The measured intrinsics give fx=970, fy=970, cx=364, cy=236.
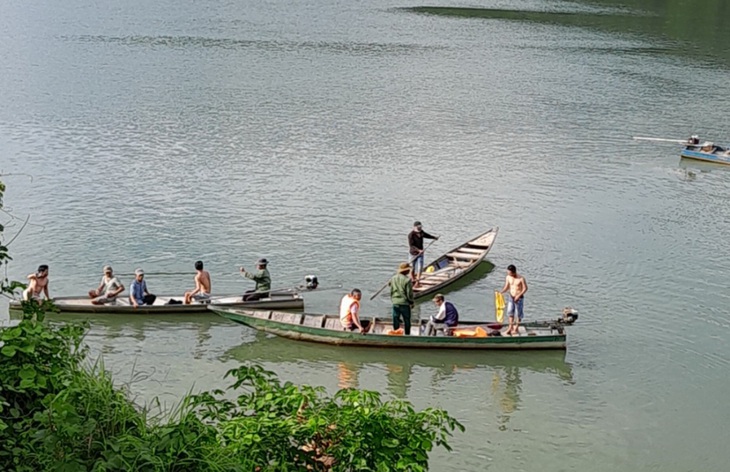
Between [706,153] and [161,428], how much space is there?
30832 mm

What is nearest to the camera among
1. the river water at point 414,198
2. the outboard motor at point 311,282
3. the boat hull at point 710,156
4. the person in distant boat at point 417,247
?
the river water at point 414,198

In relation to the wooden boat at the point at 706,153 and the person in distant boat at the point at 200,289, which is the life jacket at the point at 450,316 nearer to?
the person in distant boat at the point at 200,289

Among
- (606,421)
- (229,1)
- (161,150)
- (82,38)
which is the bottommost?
(606,421)

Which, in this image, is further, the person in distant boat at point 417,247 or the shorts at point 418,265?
the shorts at point 418,265

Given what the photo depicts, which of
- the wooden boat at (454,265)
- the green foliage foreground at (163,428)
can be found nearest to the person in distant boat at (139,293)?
the wooden boat at (454,265)

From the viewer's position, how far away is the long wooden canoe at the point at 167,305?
2107 centimetres

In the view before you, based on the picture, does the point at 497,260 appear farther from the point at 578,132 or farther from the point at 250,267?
the point at 578,132

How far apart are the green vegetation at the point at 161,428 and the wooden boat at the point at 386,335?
378 inches

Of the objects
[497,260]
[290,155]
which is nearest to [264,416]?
[497,260]

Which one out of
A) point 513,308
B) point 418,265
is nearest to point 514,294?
point 513,308

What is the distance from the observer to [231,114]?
41562 millimetres

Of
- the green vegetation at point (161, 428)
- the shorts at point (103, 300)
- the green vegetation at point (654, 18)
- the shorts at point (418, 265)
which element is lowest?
the green vegetation at point (161, 428)

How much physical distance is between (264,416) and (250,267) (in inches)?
594

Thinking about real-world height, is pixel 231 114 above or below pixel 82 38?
below
